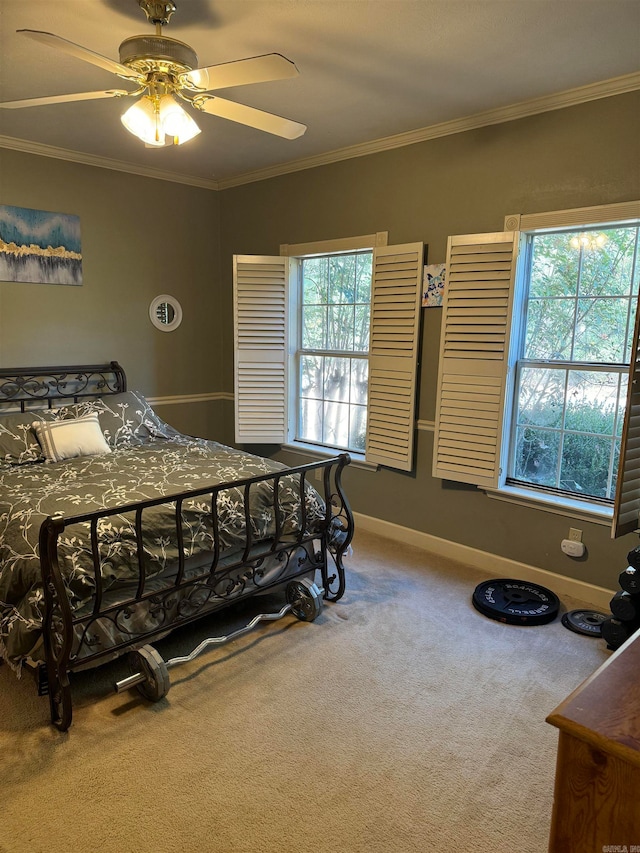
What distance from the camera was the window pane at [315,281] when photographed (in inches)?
173

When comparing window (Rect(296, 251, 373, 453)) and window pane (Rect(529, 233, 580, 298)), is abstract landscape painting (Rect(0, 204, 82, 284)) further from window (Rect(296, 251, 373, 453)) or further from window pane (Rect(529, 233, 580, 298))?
window pane (Rect(529, 233, 580, 298))

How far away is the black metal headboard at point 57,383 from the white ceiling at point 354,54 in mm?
1528

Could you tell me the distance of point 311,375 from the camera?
4590 mm

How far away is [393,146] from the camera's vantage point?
12.2 feet

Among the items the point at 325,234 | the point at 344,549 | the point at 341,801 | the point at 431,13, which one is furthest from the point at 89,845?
the point at 325,234

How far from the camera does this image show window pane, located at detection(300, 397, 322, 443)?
15.1ft

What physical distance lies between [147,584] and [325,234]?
109 inches

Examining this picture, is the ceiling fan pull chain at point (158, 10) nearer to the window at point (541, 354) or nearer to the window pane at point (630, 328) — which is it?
the window at point (541, 354)

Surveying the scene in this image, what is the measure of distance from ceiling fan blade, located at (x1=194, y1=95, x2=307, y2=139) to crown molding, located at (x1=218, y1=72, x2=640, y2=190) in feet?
4.54

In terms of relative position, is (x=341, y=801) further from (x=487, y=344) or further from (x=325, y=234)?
(x=325, y=234)

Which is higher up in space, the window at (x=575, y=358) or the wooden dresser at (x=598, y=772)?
the window at (x=575, y=358)

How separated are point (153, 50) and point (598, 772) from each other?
234 centimetres

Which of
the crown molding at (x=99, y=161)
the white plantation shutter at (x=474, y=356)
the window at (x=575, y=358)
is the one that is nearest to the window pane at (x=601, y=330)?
the window at (x=575, y=358)

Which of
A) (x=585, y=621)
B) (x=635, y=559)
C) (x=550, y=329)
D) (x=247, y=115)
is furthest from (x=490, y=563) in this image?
(x=247, y=115)
